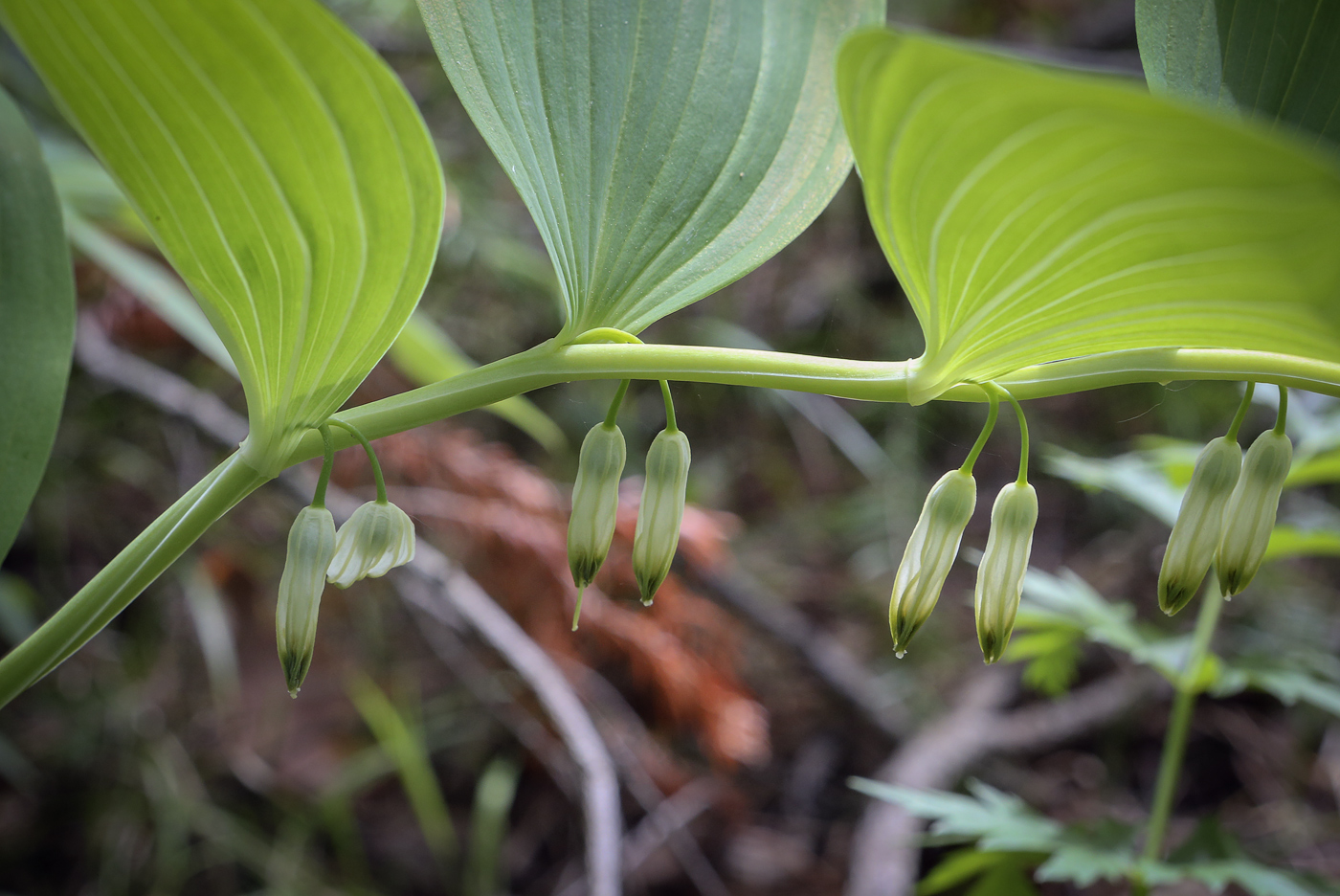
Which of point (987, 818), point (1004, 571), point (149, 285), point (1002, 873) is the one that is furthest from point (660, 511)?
point (149, 285)

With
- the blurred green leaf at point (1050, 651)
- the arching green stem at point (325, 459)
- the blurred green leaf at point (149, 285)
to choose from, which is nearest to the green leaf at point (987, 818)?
the blurred green leaf at point (1050, 651)

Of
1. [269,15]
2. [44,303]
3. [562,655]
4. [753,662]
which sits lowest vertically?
[753,662]

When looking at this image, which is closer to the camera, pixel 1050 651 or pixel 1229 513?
pixel 1229 513

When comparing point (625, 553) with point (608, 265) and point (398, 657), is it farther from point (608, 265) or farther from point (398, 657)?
point (608, 265)

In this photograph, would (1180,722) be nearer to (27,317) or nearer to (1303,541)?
(1303,541)

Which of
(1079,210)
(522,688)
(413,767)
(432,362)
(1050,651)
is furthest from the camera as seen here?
(413,767)

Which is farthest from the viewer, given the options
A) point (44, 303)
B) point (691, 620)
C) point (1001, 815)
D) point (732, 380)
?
point (691, 620)

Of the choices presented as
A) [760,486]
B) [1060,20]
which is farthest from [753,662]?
[1060,20]
